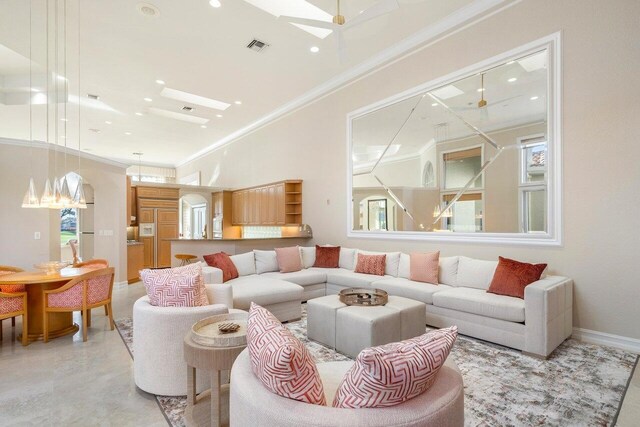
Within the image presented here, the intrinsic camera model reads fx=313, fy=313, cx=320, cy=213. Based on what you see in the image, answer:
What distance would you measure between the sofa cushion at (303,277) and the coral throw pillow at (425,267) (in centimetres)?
146

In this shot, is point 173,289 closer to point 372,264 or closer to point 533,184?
point 372,264

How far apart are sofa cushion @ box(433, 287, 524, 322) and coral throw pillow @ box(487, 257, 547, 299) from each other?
0.26 ft

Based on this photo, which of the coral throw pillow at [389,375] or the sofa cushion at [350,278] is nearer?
the coral throw pillow at [389,375]

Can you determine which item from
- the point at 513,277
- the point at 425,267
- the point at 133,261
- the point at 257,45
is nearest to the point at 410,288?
the point at 425,267

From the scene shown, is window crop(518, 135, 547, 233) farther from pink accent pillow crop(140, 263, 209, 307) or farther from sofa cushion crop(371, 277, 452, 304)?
pink accent pillow crop(140, 263, 209, 307)

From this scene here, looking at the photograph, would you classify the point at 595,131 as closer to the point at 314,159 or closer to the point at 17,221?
the point at 314,159

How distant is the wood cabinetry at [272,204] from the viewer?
7594mm

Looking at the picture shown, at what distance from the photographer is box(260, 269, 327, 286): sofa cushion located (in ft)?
15.8

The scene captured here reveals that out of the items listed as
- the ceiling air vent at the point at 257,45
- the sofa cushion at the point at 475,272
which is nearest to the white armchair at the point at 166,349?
the sofa cushion at the point at 475,272

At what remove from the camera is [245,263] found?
4965 millimetres

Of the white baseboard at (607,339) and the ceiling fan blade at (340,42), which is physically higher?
the ceiling fan blade at (340,42)

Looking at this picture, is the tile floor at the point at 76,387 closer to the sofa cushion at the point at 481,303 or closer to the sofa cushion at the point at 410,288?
the sofa cushion at the point at 481,303

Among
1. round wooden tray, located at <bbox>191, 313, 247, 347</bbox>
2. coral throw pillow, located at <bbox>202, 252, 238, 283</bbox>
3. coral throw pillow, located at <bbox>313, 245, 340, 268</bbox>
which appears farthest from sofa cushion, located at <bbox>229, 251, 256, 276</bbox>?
round wooden tray, located at <bbox>191, 313, 247, 347</bbox>

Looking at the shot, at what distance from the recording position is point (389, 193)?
18.4ft
